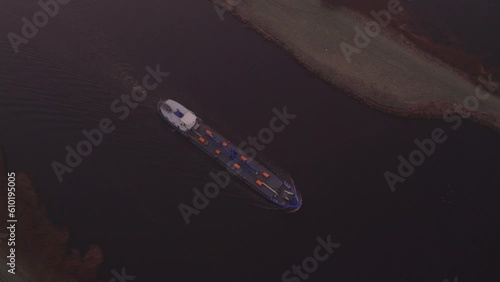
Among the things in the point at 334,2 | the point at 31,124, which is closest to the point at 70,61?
the point at 31,124

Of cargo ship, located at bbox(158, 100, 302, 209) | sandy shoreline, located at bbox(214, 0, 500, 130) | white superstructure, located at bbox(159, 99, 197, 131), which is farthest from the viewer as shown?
sandy shoreline, located at bbox(214, 0, 500, 130)

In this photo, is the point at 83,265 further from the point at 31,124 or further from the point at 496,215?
the point at 496,215

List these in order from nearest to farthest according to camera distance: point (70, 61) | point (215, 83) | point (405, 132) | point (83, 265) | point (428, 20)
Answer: point (83, 265) < point (405, 132) < point (215, 83) < point (70, 61) < point (428, 20)

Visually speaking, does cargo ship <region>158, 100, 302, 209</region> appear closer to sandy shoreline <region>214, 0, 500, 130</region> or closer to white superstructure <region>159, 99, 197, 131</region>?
white superstructure <region>159, 99, 197, 131</region>

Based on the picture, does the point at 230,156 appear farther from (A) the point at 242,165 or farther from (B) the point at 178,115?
(B) the point at 178,115

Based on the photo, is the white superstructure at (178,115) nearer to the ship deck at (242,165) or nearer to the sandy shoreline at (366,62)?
the ship deck at (242,165)

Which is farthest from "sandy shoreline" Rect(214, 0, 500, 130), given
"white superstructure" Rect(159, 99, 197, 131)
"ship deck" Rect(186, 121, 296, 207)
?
"white superstructure" Rect(159, 99, 197, 131)

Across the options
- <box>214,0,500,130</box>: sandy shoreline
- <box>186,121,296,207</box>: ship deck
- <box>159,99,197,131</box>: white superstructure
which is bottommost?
<box>186,121,296,207</box>: ship deck
